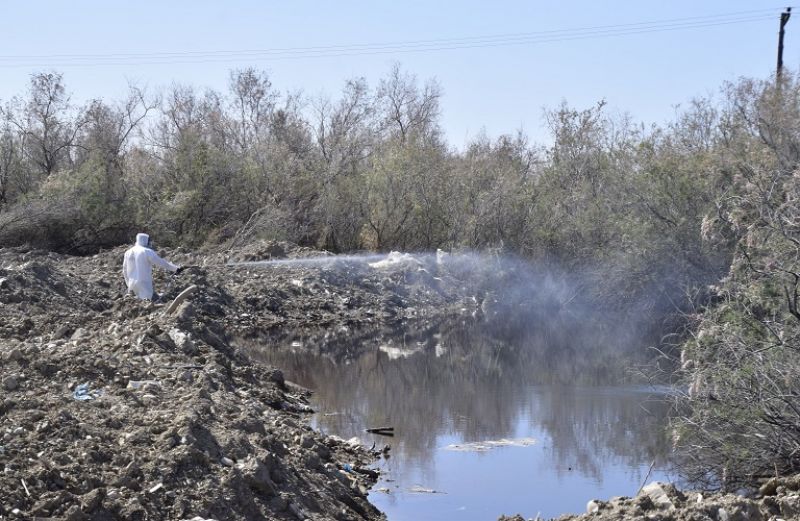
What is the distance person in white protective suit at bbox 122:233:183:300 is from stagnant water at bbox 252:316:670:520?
9.80ft

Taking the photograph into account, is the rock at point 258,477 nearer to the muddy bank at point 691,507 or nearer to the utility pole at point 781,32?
the muddy bank at point 691,507

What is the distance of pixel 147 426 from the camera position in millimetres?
9438

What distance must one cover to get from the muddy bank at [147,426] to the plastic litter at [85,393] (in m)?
0.03

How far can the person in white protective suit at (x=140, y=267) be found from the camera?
1809cm

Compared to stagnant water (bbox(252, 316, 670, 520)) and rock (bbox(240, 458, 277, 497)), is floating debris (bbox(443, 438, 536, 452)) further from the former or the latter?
rock (bbox(240, 458, 277, 497))

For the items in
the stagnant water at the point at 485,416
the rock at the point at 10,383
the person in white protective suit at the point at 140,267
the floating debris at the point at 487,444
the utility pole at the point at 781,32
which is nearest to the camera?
the rock at the point at 10,383

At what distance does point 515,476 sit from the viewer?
1224 cm

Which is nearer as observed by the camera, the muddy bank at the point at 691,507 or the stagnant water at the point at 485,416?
the muddy bank at the point at 691,507

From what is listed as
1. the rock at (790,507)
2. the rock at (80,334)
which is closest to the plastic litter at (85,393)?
the rock at (80,334)

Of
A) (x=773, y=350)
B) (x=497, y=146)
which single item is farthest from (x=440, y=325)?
(x=497, y=146)

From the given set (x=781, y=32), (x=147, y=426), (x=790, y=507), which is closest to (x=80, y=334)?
(x=147, y=426)

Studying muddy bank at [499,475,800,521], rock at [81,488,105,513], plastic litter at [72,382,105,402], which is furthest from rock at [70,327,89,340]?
muddy bank at [499,475,800,521]

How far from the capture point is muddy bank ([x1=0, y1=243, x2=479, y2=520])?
7.99 m

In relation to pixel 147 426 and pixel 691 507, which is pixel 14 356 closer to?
pixel 147 426
